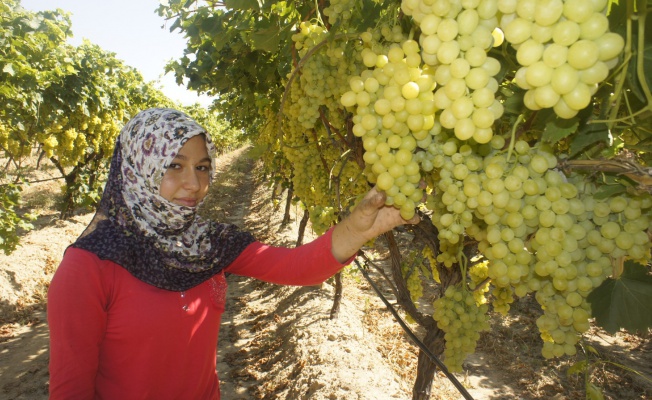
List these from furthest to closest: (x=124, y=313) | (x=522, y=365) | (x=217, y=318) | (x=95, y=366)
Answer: (x=522, y=365) < (x=217, y=318) < (x=124, y=313) < (x=95, y=366)

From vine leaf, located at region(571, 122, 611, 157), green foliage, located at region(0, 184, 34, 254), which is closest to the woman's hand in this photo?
vine leaf, located at region(571, 122, 611, 157)

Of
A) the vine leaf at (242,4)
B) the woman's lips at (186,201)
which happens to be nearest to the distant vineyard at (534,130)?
the vine leaf at (242,4)

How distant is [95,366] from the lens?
1.56 meters

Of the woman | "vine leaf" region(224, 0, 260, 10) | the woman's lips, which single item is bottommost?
the woman

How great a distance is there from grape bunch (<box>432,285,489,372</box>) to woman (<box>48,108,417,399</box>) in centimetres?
61

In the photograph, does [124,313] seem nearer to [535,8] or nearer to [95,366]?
[95,366]

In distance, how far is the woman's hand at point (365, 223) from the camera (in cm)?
137

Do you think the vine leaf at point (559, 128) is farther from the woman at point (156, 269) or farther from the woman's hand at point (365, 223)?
the woman at point (156, 269)

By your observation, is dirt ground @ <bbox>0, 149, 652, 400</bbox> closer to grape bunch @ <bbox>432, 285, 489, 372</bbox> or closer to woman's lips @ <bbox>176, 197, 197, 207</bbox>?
grape bunch @ <bbox>432, 285, 489, 372</bbox>

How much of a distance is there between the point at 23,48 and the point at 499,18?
6966 mm

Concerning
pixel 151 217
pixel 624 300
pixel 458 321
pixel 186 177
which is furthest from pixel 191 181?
pixel 624 300

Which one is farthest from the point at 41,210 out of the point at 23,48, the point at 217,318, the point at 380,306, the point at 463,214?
the point at 463,214

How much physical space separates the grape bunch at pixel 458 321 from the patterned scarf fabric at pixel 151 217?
3.70 feet

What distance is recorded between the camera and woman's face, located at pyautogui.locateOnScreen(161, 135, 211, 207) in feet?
6.27
